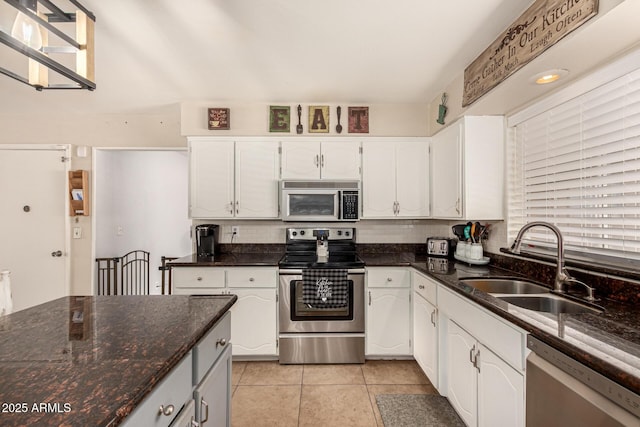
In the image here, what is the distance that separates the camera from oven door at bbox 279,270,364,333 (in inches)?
105

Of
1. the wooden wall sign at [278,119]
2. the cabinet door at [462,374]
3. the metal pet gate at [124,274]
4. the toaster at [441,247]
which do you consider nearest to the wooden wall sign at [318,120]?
the wooden wall sign at [278,119]

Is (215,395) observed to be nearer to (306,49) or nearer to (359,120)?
(306,49)

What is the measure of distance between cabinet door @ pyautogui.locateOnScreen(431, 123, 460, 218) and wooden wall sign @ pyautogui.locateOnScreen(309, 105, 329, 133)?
1.09 metres

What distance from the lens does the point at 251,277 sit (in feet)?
8.86

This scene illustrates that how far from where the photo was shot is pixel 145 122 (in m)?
3.40

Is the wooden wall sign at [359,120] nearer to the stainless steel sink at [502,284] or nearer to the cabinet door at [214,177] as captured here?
the cabinet door at [214,177]

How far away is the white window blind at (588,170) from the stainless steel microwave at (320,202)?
1.37 metres

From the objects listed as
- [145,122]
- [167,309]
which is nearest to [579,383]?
[167,309]

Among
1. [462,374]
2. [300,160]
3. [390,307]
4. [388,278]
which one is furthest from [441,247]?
[300,160]

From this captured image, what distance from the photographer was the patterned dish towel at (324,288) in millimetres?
2590

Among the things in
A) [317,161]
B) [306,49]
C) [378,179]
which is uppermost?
[306,49]

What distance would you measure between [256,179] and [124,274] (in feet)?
9.57

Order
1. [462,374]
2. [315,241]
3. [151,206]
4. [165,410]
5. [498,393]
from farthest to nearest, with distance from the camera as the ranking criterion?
[151,206] < [315,241] < [462,374] < [498,393] < [165,410]

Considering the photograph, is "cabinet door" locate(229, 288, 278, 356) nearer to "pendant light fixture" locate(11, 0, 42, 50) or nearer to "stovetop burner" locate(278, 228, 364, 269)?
"stovetop burner" locate(278, 228, 364, 269)
